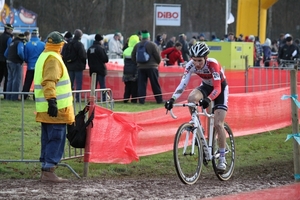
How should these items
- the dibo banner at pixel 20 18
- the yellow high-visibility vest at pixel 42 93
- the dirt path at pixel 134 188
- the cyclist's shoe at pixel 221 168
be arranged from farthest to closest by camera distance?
the dibo banner at pixel 20 18 < the cyclist's shoe at pixel 221 168 < the yellow high-visibility vest at pixel 42 93 < the dirt path at pixel 134 188

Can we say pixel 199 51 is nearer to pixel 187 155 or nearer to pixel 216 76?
pixel 216 76

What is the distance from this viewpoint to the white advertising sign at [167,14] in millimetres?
34062

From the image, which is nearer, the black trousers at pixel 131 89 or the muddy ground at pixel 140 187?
the muddy ground at pixel 140 187

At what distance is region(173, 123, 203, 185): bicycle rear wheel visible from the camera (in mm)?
10008

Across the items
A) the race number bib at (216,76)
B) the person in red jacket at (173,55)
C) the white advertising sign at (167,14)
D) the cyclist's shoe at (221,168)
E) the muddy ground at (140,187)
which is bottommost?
the muddy ground at (140,187)

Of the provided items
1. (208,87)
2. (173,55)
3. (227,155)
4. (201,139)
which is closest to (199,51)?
(208,87)

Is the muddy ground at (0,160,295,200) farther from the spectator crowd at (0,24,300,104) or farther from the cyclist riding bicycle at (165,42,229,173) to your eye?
the spectator crowd at (0,24,300,104)

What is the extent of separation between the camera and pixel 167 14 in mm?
34594

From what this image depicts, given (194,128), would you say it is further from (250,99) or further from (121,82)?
(121,82)

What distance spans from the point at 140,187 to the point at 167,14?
2522cm

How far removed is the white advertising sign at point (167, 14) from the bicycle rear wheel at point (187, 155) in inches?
940

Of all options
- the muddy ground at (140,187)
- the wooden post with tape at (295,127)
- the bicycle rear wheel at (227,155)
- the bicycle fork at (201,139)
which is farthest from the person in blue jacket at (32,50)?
the wooden post with tape at (295,127)

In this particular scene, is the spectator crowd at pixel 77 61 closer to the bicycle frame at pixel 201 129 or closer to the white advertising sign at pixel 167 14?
the bicycle frame at pixel 201 129

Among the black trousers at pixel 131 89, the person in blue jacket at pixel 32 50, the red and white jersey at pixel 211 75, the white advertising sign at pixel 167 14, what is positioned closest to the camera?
the red and white jersey at pixel 211 75
